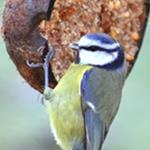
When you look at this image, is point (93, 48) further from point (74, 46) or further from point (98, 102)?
point (98, 102)

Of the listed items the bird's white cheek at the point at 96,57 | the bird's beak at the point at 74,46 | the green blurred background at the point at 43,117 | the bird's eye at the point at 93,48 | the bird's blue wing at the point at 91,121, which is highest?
the bird's beak at the point at 74,46

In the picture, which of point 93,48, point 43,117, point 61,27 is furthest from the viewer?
point 43,117

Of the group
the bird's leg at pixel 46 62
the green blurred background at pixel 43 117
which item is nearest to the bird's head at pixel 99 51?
the bird's leg at pixel 46 62

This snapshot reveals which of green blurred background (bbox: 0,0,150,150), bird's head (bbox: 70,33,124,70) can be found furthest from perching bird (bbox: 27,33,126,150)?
green blurred background (bbox: 0,0,150,150)

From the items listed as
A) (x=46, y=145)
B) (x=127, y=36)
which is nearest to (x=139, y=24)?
(x=127, y=36)

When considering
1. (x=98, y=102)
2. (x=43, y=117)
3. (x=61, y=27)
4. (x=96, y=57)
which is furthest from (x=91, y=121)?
(x=43, y=117)

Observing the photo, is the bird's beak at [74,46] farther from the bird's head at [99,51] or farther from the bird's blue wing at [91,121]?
the bird's blue wing at [91,121]

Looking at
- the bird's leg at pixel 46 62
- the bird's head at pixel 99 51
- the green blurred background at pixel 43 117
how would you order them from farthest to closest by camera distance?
the green blurred background at pixel 43 117 < the bird's leg at pixel 46 62 < the bird's head at pixel 99 51
